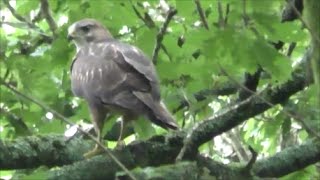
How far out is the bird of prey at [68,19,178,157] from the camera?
461 cm

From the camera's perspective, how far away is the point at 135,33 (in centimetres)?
500

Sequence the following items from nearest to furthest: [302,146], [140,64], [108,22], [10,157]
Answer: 1. [10,157]
2. [302,146]
3. [140,64]
4. [108,22]

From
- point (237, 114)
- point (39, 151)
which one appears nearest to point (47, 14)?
point (39, 151)

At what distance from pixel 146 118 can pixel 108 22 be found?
2.31ft

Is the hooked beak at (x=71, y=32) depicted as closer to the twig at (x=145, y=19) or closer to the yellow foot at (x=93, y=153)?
the twig at (x=145, y=19)

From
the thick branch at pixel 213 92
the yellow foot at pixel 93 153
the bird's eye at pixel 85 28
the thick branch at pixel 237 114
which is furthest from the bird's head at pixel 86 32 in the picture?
the thick branch at pixel 237 114

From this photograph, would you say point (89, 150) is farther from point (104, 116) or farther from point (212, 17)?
point (212, 17)

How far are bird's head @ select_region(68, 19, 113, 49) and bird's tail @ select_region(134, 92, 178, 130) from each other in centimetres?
77

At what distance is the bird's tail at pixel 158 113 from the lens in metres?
4.42

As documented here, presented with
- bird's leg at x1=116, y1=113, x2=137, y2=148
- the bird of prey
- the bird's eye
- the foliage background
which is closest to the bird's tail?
the bird of prey

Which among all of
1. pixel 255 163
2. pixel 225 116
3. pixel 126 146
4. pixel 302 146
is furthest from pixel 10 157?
pixel 302 146

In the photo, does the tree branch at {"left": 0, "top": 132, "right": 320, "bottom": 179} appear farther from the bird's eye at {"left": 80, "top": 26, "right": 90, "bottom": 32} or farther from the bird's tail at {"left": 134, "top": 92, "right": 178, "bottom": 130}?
the bird's eye at {"left": 80, "top": 26, "right": 90, "bottom": 32}

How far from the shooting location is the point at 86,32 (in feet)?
18.7

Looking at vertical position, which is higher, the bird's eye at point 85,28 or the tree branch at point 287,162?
the bird's eye at point 85,28
